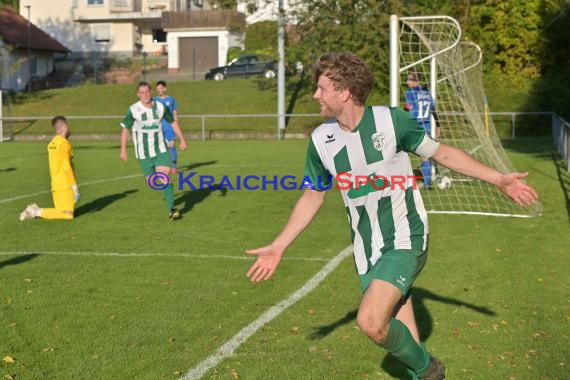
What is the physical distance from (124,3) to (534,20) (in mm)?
36432

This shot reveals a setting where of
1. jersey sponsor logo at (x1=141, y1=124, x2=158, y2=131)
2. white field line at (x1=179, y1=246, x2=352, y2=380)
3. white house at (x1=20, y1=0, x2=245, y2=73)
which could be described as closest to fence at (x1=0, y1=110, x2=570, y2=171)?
jersey sponsor logo at (x1=141, y1=124, x2=158, y2=131)

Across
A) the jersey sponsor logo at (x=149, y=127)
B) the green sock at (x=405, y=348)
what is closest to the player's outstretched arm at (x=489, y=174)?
the green sock at (x=405, y=348)

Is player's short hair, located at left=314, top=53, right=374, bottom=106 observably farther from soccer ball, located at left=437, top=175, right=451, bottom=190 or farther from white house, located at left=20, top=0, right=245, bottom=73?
white house, located at left=20, top=0, right=245, bottom=73

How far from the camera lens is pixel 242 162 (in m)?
23.2

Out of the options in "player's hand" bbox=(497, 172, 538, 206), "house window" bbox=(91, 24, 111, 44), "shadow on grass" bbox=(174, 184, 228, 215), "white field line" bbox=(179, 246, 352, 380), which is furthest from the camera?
"house window" bbox=(91, 24, 111, 44)

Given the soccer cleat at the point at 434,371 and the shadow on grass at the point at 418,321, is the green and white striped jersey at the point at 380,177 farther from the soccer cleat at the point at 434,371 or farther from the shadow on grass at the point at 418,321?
the shadow on grass at the point at 418,321

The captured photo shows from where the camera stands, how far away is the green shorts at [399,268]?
4641 millimetres

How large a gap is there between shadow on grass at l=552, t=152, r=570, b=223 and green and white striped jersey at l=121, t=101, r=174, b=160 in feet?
20.7

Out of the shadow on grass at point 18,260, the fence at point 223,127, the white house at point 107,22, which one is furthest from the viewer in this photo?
the white house at point 107,22

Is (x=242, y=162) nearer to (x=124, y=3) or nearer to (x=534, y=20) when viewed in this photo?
(x=534, y=20)

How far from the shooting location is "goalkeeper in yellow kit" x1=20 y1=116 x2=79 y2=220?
12.5 m

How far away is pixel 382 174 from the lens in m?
4.79

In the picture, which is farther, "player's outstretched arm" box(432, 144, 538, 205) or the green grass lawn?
the green grass lawn
